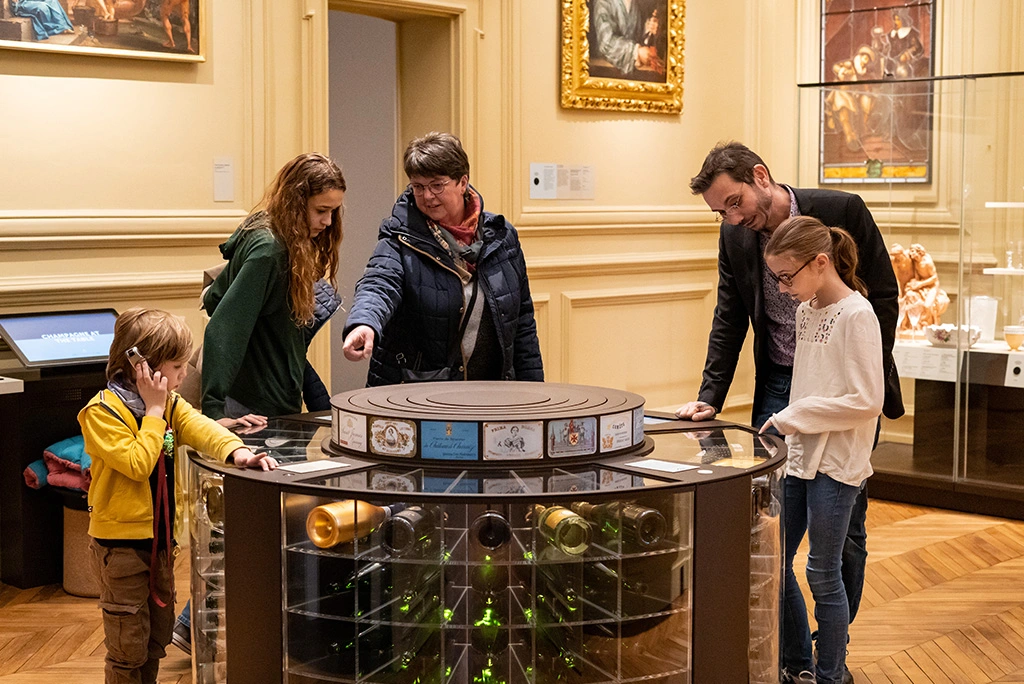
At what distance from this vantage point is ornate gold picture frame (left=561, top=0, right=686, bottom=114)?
21.0ft

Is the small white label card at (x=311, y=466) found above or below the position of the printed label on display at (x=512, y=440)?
below

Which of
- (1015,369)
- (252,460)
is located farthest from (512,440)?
(1015,369)

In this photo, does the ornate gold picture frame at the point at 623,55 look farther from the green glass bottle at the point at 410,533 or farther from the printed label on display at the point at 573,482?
the green glass bottle at the point at 410,533

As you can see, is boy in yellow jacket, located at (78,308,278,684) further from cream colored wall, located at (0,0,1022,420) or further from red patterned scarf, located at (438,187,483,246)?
cream colored wall, located at (0,0,1022,420)

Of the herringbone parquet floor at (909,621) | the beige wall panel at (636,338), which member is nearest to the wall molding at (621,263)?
the beige wall panel at (636,338)

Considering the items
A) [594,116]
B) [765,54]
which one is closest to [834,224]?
[594,116]

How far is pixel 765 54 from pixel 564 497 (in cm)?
548

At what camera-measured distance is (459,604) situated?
240 centimetres

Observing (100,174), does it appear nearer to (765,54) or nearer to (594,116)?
(594,116)

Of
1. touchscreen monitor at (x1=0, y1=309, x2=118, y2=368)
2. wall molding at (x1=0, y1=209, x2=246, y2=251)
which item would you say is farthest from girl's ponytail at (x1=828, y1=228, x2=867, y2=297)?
wall molding at (x1=0, y1=209, x2=246, y2=251)

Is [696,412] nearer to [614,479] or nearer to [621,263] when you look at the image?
[614,479]

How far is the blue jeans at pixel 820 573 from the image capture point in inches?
123

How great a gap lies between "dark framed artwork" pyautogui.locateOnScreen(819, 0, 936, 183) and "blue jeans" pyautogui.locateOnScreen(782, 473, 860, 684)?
3.22 meters

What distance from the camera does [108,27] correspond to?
4734 millimetres
